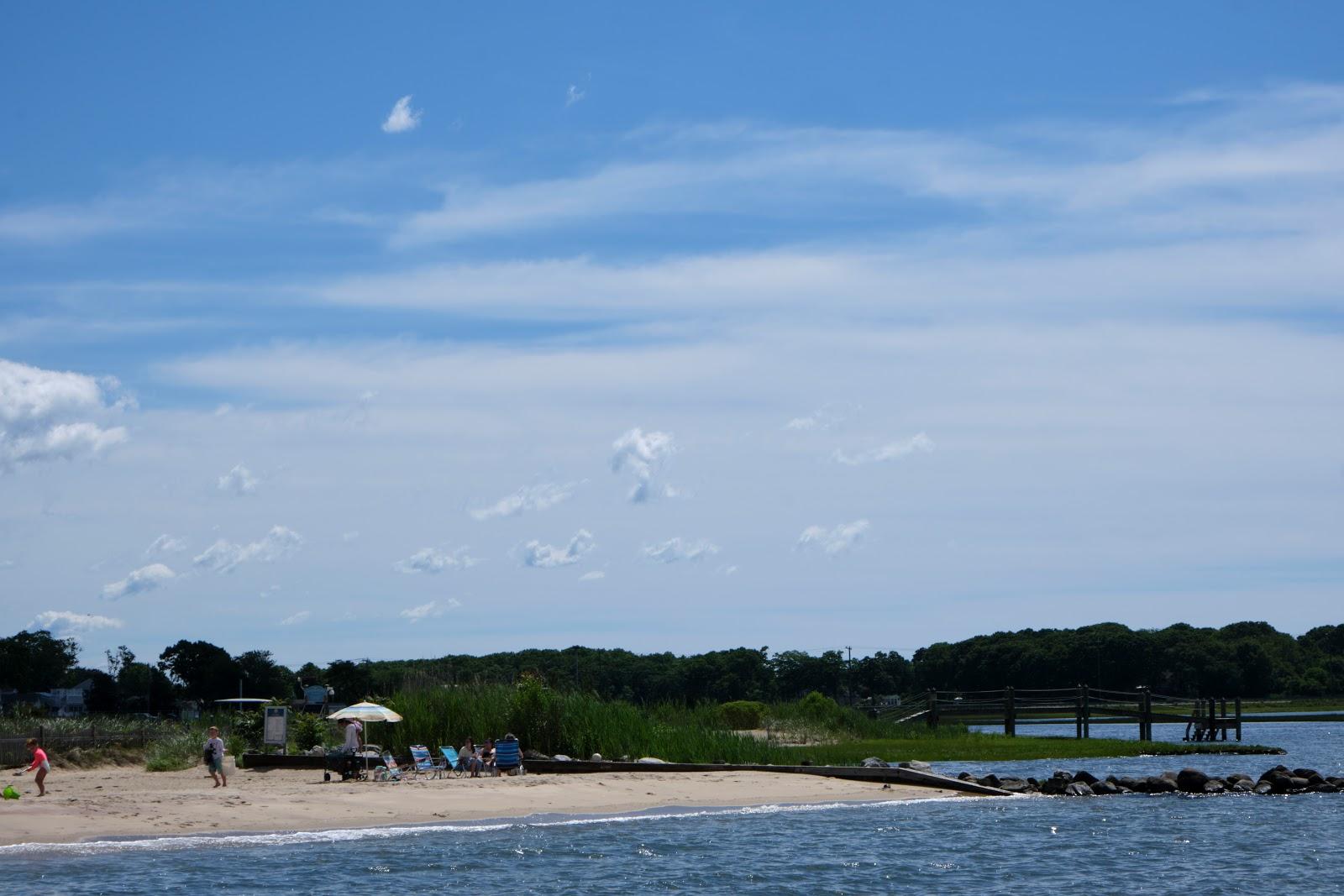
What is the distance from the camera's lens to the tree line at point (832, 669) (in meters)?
101

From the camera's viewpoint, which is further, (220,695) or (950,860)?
(220,695)

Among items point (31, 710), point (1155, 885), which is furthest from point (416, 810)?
point (31, 710)

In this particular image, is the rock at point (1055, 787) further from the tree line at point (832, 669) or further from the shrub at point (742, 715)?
the tree line at point (832, 669)

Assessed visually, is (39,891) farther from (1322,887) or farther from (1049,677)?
(1049,677)

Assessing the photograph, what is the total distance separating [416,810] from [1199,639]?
343 feet

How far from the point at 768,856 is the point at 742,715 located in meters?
27.2

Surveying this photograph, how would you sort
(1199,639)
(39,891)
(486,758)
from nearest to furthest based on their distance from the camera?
(39,891), (486,758), (1199,639)

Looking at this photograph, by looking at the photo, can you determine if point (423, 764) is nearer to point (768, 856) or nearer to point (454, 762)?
point (454, 762)

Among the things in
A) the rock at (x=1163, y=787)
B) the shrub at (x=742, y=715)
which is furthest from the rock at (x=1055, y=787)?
the shrub at (x=742, y=715)

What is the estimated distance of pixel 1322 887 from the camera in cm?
2220

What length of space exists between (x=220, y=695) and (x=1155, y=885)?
86.5 meters

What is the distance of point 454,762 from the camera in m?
31.3

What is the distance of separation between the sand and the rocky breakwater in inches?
96.3

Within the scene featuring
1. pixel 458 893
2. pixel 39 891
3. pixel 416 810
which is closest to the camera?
pixel 39 891
